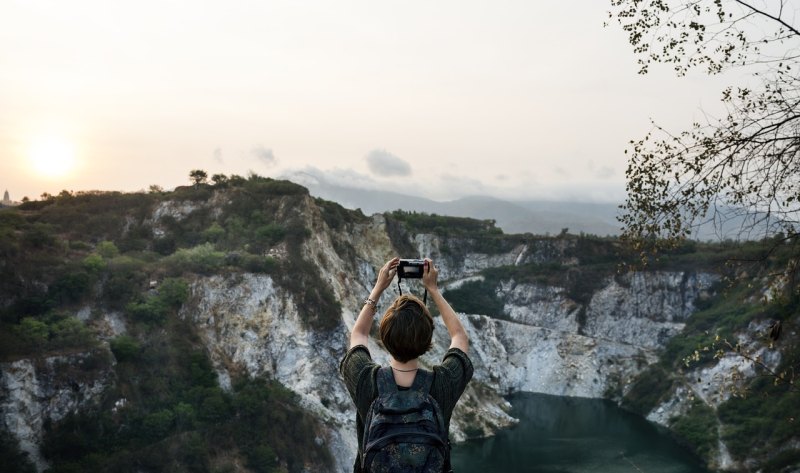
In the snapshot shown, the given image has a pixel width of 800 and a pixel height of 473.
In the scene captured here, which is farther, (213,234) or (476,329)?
(476,329)

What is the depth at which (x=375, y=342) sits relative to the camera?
47.6 metres

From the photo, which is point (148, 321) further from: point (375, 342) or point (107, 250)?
point (375, 342)

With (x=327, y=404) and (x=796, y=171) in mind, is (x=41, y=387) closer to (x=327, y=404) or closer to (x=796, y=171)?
(x=327, y=404)

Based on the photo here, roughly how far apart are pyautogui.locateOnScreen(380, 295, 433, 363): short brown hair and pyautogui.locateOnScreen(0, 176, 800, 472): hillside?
5714 mm

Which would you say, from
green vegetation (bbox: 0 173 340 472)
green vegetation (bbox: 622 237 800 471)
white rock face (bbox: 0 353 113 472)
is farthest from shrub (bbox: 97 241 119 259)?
green vegetation (bbox: 622 237 800 471)

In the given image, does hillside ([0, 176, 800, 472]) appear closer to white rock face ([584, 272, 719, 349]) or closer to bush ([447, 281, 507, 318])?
white rock face ([584, 272, 719, 349])

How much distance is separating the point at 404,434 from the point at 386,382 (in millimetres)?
304

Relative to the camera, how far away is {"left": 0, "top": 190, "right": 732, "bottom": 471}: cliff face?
34.6 metres

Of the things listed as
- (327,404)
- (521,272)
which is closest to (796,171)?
(327,404)

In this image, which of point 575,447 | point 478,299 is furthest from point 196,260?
point 478,299

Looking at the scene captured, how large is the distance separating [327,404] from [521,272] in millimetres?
44486

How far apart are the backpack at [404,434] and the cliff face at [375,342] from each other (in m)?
33.8

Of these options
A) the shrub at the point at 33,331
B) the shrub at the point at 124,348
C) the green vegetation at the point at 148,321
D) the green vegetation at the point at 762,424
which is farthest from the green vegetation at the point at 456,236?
the shrub at the point at 33,331

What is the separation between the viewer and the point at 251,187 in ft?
186
